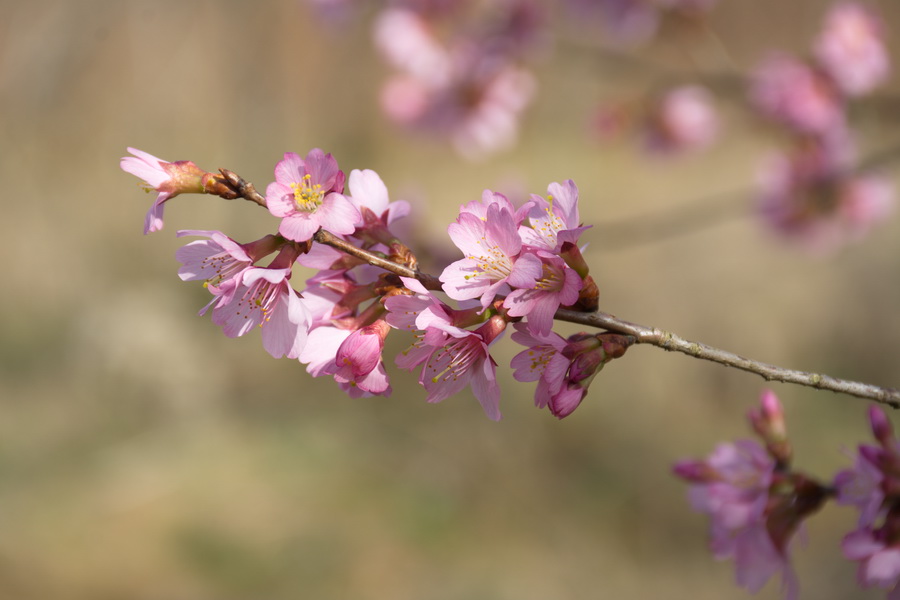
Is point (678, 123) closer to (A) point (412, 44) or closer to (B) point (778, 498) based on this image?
(A) point (412, 44)

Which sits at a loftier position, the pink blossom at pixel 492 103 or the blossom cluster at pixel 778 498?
the pink blossom at pixel 492 103

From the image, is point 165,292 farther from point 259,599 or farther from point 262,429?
point 259,599

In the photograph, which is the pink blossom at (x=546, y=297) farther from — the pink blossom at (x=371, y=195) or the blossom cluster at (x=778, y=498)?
the blossom cluster at (x=778, y=498)

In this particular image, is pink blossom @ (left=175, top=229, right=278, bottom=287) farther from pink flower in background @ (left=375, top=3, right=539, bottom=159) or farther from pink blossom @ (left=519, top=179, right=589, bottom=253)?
pink flower in background @ (left=375, top=3, right=539, bottom=159)

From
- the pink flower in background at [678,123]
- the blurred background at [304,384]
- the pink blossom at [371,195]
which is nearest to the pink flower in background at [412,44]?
the blurred background at [304,384]

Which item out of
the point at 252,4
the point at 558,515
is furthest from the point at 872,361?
the point at 252,4
